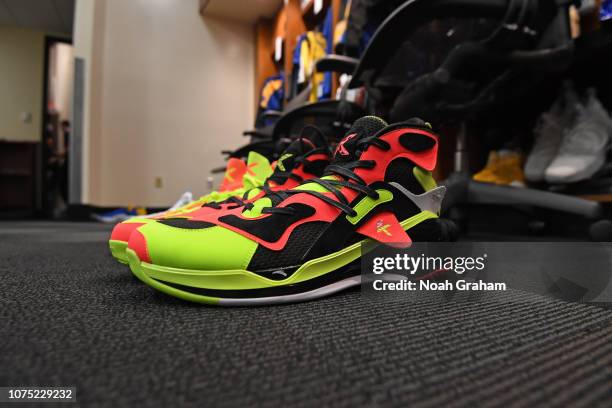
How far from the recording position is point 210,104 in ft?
11.0

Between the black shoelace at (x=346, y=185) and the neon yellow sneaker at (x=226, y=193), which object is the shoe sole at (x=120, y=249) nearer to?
the neon yellow sneaker at (x=226, y=193)

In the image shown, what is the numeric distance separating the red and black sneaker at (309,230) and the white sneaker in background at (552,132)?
79cm

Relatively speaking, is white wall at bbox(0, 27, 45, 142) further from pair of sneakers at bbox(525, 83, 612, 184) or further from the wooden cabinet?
pair of sneakers at bbox(525, 83, 612, 184)

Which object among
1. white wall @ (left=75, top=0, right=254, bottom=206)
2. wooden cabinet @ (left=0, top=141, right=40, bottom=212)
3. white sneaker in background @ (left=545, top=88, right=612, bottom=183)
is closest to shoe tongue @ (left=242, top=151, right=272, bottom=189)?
white sneaker in background @ (left=545, top=88, right=612, bottom=183)

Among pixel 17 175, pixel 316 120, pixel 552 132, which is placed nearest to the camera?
pixel 552 132

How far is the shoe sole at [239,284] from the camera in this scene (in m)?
0.40

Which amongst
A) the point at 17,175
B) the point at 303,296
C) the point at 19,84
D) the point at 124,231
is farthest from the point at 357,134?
the point at 19,84

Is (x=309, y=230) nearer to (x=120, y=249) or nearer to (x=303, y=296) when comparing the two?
(x=303, y=296)

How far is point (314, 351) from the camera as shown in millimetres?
290

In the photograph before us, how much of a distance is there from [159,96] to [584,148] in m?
3.06

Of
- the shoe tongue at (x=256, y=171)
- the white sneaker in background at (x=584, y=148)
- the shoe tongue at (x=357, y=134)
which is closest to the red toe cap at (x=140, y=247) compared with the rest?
the shoe tongue at (x=357, y=134)

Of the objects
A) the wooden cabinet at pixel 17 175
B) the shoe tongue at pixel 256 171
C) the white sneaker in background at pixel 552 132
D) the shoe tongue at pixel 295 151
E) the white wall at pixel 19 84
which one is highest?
the white wall at pixel 19 84

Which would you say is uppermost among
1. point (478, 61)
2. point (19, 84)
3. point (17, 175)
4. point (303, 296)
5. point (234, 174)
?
point (19, 84)

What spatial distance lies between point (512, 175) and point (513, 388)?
3.77 feet
